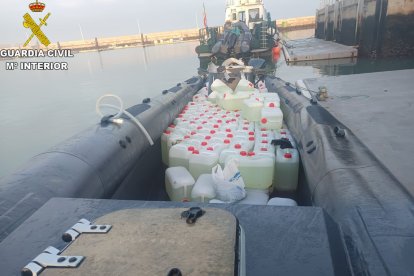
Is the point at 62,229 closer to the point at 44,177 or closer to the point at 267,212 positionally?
the point at 44,177

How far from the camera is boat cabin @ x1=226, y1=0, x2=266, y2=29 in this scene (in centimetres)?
2223

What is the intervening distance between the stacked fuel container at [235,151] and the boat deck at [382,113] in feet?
3.70

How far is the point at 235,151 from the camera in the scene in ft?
10.5

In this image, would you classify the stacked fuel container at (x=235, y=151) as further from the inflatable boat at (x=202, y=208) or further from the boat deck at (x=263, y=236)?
the boat deck at (x=263, y=236)

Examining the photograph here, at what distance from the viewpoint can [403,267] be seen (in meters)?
1.03

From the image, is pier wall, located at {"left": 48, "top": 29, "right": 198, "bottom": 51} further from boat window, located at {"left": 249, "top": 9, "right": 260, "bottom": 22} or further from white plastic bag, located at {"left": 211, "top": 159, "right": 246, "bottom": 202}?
white plastic bag, located at {"left": 211, "top": 159, "right": 246, "bottom": 202}

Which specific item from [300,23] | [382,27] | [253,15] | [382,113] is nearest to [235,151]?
[382,113]

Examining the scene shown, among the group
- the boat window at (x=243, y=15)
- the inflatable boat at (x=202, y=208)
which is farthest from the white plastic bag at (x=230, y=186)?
the boat window at (x=243, y=15)

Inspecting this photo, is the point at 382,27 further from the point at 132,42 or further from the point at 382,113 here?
the point at 132,42

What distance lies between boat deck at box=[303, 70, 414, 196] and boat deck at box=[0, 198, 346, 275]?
1146mm

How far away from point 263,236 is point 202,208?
0.29 m

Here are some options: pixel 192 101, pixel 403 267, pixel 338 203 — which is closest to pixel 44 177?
pixel 338 203

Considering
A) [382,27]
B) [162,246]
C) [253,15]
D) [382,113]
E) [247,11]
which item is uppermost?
[247,11]

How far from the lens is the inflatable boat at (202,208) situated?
3.13 ft
